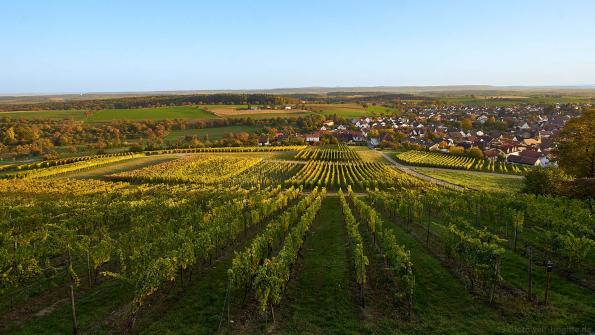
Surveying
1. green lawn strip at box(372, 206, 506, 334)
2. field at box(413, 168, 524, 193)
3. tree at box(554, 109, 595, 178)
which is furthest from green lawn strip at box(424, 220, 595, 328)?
field at box(413, 168, 524, 193)

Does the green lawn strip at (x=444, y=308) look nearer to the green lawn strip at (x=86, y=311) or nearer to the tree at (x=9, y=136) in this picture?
the green lawn strip at (x=86, y=311)

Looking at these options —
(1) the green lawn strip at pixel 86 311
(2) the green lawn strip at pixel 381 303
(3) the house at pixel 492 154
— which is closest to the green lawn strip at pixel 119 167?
(1) the green lawn strip at pixel 86 311

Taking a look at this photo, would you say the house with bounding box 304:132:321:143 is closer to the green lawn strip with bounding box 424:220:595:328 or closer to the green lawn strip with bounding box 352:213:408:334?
the green lawn strip with bounding box 352:213:408:334

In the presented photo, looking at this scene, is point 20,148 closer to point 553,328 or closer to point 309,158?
point 309,158

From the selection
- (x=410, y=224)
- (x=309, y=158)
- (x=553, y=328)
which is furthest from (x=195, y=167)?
(x=553, y=328)

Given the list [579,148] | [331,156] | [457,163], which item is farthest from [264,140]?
[579,148]
